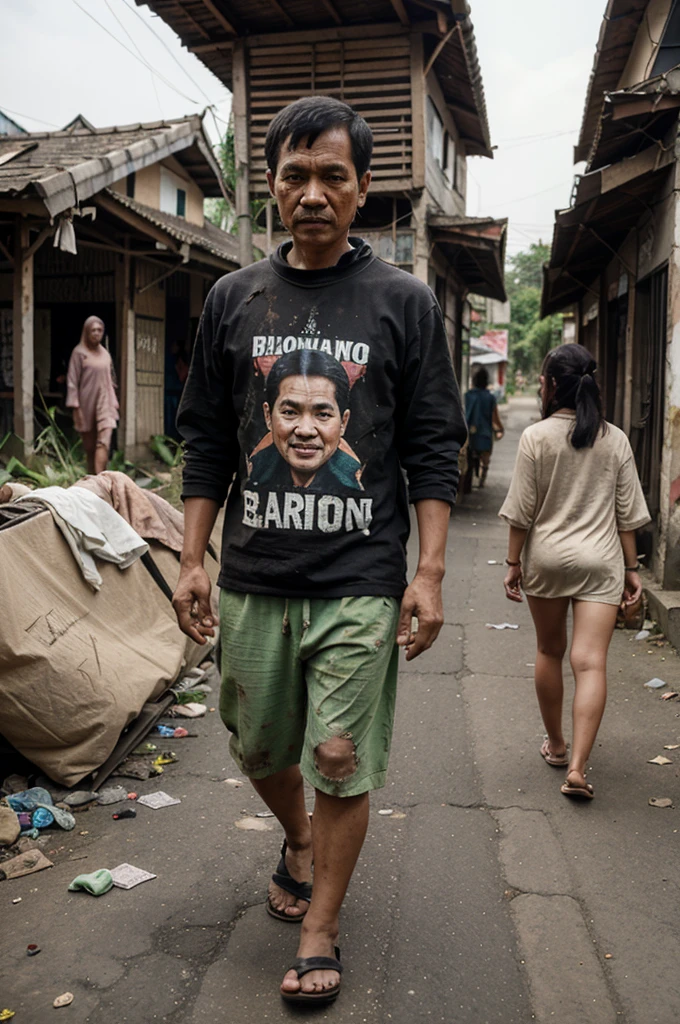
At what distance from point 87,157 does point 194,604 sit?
980 cm

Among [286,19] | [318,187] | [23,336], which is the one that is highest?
[286,19]

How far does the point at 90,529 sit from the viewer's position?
4574 mm

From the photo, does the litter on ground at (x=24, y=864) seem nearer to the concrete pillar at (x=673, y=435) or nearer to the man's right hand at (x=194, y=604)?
the man's right hand at (x=194, y=604)

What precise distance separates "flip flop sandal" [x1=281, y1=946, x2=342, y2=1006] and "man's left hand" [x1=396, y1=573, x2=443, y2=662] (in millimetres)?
820

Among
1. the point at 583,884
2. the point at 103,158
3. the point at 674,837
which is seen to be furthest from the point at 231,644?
the point at 103,158

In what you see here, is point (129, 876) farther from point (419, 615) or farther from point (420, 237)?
point (420, 237)

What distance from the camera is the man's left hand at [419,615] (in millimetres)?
2479

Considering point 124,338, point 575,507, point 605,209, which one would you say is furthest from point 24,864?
point 124,338

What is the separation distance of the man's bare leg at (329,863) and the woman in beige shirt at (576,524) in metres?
1.77

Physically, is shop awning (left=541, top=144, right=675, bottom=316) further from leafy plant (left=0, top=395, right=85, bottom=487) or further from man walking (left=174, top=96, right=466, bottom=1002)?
leafy plant (left=0, top=395, right=85, bottom=487)

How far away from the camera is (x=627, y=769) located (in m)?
4.29

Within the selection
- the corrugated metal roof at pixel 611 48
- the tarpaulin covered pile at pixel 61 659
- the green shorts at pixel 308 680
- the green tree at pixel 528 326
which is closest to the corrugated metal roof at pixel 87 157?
the corrugated metal roof at pixel 611 48

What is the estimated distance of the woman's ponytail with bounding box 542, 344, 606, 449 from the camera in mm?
4066

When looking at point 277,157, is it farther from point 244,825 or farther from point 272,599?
point 244,825
